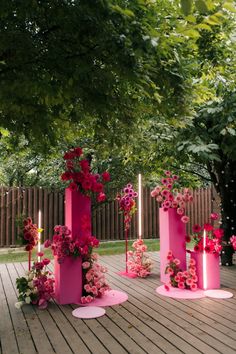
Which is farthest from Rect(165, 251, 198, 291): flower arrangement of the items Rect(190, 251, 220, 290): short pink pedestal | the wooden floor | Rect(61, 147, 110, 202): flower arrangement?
Rect(61, 147, 110, 202): flower arrangement

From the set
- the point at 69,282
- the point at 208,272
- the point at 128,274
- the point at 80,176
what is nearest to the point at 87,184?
the point at 80,176

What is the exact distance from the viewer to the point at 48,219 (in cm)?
1017

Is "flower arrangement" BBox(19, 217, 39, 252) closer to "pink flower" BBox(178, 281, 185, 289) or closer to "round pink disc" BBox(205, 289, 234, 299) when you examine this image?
"pink flower" BBox(178, 281, 185, 289)

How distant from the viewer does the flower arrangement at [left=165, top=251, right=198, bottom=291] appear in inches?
195

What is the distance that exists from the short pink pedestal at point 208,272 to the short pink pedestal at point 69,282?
1.76 m

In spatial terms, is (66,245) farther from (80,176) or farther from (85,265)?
(80,176)

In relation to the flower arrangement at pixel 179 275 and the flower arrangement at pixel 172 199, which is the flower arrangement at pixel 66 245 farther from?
the flower arrangement at pixel 172 199

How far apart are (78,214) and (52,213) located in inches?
229

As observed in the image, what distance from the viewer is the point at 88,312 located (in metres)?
4.08

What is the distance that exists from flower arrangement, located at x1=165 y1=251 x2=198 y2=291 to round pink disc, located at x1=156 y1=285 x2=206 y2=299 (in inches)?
2.3

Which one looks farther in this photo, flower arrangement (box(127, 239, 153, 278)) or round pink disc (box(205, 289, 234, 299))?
flower arrangement (box(127, 239, 153, 278))

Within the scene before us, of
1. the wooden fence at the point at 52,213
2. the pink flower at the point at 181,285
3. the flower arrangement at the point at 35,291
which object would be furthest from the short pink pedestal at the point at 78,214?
the wooden fence at the point at 52,213

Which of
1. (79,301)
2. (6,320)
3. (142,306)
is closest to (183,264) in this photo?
(142,306)

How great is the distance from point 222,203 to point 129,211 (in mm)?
2054
